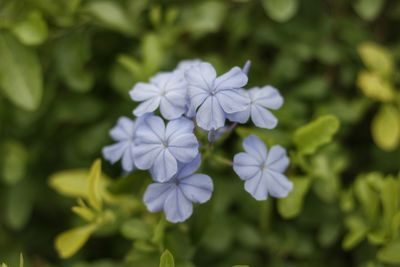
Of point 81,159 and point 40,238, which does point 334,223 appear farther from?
point 40,238

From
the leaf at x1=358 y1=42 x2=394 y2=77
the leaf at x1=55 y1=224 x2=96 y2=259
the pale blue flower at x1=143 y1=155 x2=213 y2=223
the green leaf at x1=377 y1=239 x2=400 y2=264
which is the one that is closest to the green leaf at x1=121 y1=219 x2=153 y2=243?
the leaf at x1=55 y1=224 x2=96 y2=259

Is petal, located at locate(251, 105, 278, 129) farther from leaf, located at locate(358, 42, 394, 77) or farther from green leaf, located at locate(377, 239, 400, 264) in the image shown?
leaf, located at locate(358, 42, 394, 77)

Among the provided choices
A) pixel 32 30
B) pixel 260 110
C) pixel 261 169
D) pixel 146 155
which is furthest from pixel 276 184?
pixel 32 30

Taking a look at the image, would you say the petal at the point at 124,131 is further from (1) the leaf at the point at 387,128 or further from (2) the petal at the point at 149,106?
(1) the leaf at the point at 387,128

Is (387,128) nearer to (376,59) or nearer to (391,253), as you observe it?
(376,59)

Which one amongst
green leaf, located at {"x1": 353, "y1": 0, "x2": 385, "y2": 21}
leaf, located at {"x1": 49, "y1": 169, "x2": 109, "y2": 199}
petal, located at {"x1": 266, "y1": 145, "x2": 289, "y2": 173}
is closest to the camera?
petal, located at {"x1": 266, "y1": 145, "x2": 289, "y2": 173}

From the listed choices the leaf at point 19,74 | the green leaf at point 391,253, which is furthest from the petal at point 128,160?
the green leaf at point 391,253
